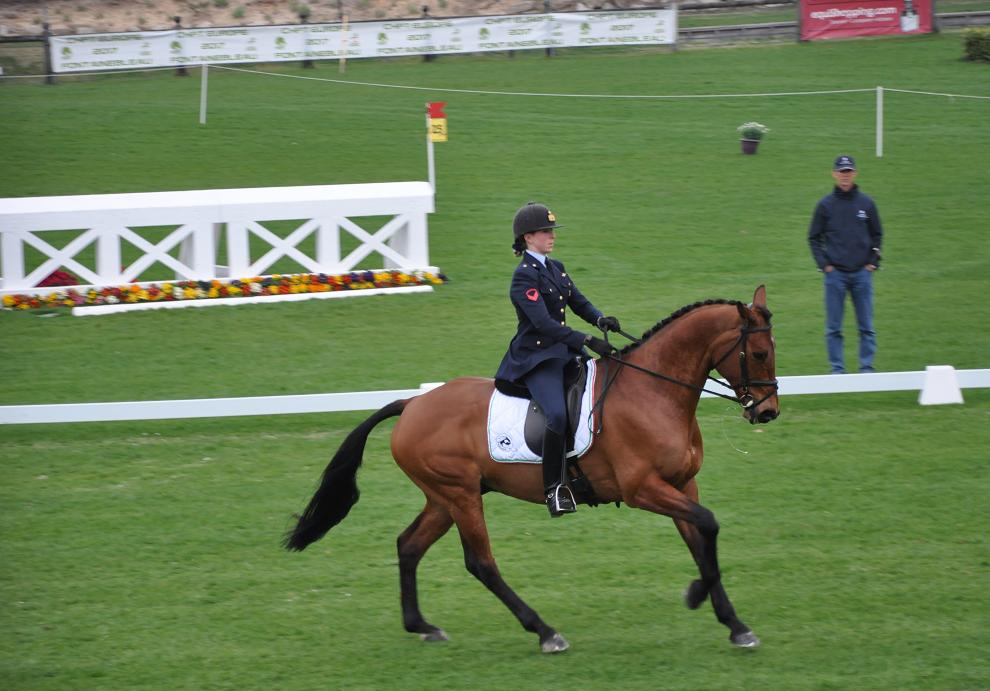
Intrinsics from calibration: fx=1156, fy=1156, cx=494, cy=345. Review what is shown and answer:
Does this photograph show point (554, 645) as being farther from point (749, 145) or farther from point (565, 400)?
point (749, 145)

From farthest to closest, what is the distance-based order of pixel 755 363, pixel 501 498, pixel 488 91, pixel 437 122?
1. pixel 488 91
2. pixel 437 122
3. pixel 501 498
4. pixel 755 363

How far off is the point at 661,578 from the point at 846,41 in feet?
91.3

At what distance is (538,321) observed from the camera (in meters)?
6.63

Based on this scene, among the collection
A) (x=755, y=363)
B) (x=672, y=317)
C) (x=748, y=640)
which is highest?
(x=672, y=317)

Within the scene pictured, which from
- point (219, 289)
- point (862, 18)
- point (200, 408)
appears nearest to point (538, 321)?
point (200, 408)

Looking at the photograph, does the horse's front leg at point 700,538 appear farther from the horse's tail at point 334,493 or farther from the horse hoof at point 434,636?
the horse's tail at point 334,493

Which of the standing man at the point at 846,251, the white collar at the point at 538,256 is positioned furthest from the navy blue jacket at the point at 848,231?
the white collar at the point at 538,256

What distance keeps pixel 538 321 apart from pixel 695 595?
178 cm

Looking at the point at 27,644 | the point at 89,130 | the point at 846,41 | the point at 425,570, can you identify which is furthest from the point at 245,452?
the point at 846,41

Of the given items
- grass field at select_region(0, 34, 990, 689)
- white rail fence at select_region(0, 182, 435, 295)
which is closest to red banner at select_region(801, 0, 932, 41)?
grass field at select_region(0, 34, 990, 689)

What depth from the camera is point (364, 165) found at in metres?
23.4

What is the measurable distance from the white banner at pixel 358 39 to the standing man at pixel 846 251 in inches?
855

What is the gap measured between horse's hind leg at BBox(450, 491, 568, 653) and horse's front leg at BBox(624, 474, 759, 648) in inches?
32.6

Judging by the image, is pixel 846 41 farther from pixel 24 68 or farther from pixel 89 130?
pixel 24 68
